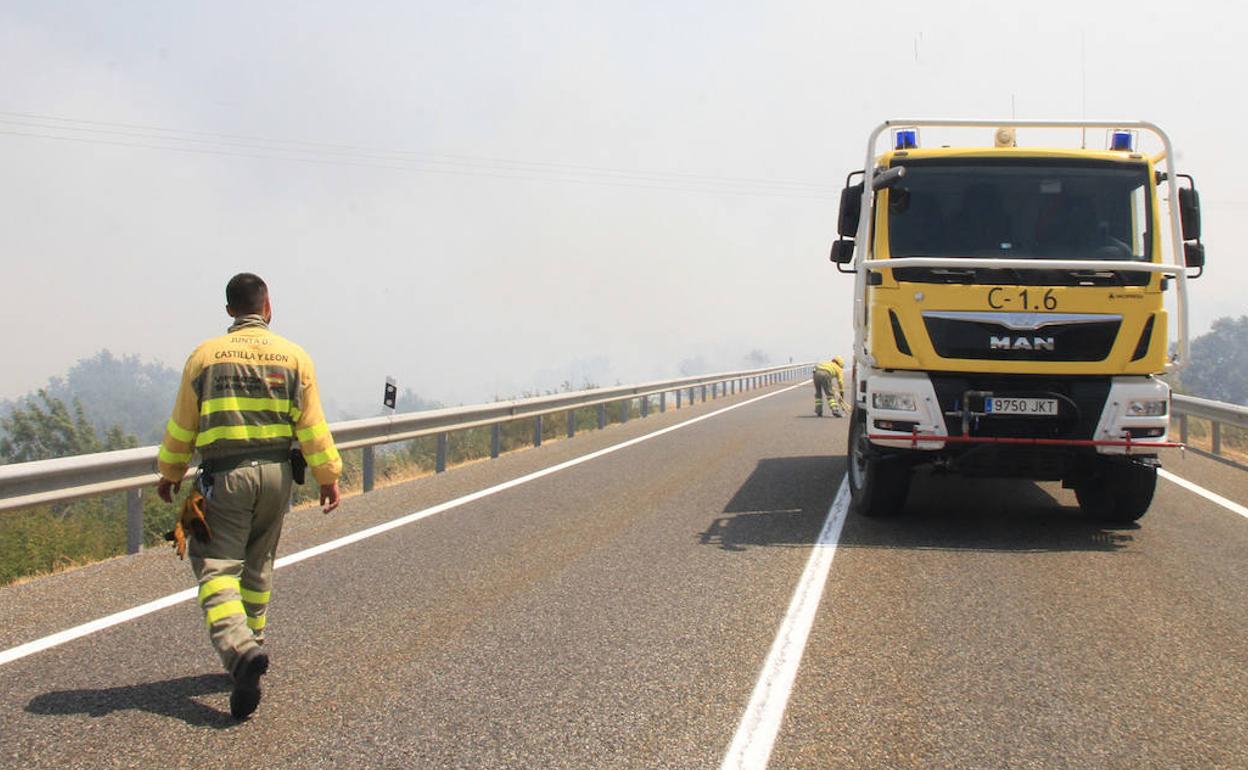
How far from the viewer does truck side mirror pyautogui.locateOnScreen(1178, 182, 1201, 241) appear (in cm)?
785

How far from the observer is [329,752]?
3.59 metres

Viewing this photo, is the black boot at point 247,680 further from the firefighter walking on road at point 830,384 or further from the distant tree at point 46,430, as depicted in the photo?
the distant tree at point 46,430

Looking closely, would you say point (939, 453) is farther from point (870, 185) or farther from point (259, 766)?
point (259, 766)

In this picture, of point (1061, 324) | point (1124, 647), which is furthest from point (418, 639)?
point (1061, 324)

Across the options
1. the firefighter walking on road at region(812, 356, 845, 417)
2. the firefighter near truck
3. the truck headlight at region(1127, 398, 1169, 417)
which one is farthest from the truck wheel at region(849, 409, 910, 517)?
the firefighter walking on road at region(812, 356, 845, 417)

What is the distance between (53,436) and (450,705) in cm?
5519

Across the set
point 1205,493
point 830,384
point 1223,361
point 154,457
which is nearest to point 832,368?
point 830,384

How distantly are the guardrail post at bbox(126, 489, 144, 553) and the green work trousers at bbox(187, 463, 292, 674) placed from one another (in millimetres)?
3611

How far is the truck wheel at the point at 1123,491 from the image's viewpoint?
7.95 meters

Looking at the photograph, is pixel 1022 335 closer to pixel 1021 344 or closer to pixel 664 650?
pixel 1021 344

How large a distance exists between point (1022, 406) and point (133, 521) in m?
6.62

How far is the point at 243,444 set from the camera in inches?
171

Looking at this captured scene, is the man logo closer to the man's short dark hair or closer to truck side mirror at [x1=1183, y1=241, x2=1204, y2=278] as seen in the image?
truck side mirror at [x1=1183, y1=241, x2=1204, y2=278]

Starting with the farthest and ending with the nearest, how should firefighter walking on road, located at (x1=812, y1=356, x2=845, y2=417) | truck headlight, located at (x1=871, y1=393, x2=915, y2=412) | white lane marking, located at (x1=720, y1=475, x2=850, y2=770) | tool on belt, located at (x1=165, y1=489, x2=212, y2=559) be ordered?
firefighter walking on road, located at (x1=812, y1=356, x2=845, y2=417) → truck headlight, located at (x1=871, y1=393, x2=915, y2=412) → tool on belt, located at (x1=165, y1=489, x2=212, y2=559) → white lane marking, located at (x1=720, y1=475, x2=850, y2=770)
